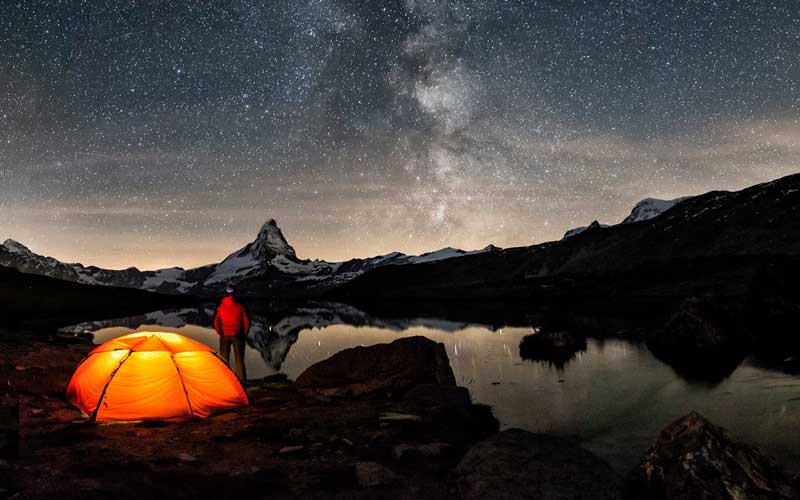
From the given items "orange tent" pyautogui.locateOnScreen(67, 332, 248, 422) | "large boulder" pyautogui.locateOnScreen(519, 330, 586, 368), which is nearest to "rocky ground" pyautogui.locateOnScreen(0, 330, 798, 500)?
"orange tent" pyautogui.locateOnScreen(67, 332, 248, 422)

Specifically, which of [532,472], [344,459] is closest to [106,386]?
[344,459]

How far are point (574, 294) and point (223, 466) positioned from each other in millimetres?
105994

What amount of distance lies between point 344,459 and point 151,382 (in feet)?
19.9

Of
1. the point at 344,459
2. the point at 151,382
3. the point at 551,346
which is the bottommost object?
the point at 551,346

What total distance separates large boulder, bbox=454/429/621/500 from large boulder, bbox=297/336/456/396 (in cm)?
776

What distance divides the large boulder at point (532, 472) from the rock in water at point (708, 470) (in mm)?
781

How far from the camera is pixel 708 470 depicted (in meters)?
7.05

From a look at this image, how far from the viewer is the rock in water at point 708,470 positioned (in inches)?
267

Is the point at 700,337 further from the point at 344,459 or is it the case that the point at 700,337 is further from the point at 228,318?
the point at 228,318

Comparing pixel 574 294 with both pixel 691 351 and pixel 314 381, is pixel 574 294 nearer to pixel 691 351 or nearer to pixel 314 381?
pixel 691 351

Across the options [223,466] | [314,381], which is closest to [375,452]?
[223,466]

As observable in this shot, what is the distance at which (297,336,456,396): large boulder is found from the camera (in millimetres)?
16734

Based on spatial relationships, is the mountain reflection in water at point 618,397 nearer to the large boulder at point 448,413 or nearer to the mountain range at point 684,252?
the large boulder at point 448,413

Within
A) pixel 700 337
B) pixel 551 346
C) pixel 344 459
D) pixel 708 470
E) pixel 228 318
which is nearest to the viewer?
pixel 708 470
